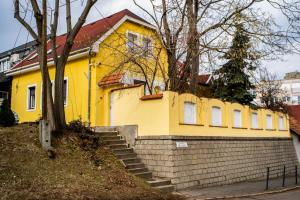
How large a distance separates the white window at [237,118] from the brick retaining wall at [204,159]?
2.58 feet

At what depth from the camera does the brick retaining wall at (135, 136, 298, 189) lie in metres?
15.4

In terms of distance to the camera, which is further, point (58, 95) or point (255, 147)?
point (255, 147)

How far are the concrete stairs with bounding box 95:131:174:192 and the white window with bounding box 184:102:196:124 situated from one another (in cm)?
258

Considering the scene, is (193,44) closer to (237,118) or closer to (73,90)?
(237,118)

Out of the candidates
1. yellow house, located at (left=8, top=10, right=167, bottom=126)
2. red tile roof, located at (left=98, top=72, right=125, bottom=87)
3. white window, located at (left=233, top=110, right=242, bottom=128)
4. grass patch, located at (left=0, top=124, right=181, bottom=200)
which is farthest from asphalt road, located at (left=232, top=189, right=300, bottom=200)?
red tile roof, located at (left=98, top=72, right=125, bottom=87)

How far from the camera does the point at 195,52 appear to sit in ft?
60.2

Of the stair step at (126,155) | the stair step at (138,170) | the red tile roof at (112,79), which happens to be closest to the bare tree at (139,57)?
the red tile roof at (112,79)

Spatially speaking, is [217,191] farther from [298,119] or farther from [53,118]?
[298,119]

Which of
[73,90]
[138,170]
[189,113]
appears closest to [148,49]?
[189,113]

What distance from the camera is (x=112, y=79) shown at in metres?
19.8

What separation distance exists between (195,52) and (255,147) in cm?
717

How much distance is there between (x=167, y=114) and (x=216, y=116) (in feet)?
13.8

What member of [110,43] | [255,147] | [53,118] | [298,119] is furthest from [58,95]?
[298,119]

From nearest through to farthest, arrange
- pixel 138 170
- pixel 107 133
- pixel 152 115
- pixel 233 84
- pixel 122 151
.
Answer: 1. pixel 138 170
2. pixel 122 151
3. pixel 152 115
4. pixel 107 133
5. pixel 233 84
